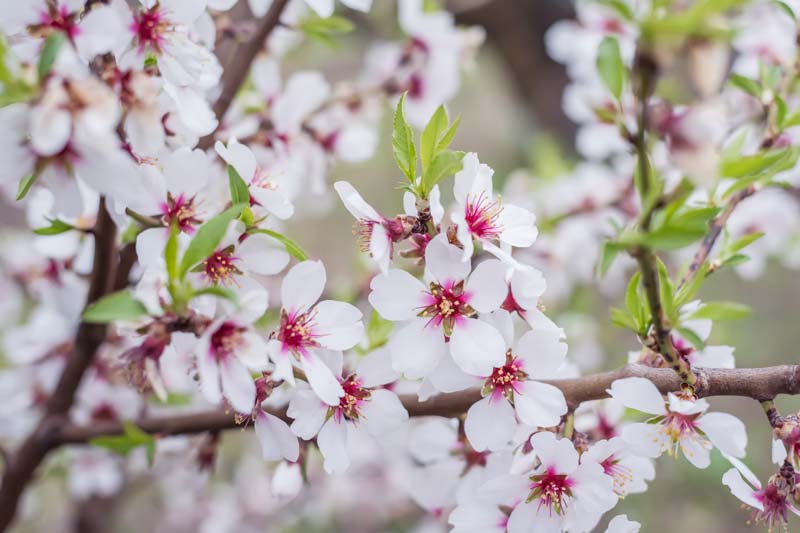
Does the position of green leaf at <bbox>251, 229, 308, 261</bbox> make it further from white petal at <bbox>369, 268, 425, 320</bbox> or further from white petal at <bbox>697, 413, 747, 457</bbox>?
white petal at <bbox>697, 413, 747, 457</bbox>

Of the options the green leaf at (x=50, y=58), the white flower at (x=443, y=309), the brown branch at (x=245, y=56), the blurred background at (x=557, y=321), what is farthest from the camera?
the blurred background at (x=557, y=321)

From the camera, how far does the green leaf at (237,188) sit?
1.65 ft

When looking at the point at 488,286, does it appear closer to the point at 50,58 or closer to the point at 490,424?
the point at 490,424

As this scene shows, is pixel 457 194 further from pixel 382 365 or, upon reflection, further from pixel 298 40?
pixel 298 40

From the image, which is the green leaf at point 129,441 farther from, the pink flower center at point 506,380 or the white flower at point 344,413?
the pink flower center at point 506,380

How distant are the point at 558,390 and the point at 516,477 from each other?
8cm

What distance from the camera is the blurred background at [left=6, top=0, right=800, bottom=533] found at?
5.57ft

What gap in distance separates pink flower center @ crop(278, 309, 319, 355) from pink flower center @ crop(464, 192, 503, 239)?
0.46ft

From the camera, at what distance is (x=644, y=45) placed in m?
0.42

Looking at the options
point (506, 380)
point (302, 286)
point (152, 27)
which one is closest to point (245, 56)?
point (152, 27)

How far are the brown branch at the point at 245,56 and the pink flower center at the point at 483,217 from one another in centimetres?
35

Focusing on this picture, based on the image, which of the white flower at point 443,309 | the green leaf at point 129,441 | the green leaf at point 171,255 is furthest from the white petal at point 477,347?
the green leaf at point 129,441

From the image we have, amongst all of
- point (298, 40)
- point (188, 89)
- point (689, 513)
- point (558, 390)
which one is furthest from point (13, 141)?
point (689, 513)

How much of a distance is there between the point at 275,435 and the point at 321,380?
0.07 m
